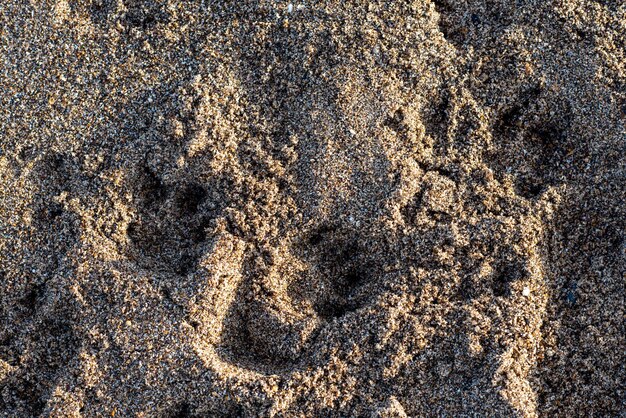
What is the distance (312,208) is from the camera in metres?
2.72

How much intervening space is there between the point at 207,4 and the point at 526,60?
1.42 m

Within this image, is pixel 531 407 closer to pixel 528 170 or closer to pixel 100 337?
pixel 528 170

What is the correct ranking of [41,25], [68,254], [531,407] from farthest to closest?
[41,25]
[68,254]
[531,407]

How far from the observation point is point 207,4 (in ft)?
9.43

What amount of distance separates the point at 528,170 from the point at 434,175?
0.41 m

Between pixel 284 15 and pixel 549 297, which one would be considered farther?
pixel 284 15

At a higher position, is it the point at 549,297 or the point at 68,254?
the point at 549,297

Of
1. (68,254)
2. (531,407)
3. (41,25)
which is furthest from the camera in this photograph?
(41,25)

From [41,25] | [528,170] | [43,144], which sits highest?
[528,170]

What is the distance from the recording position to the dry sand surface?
8.41ft

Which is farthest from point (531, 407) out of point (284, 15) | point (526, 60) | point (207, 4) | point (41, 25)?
point (41, 25)

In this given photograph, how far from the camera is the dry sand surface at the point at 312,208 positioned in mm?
2562

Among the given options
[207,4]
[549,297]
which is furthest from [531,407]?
[207,4]

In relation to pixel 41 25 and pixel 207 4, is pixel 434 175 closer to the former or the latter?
pixel 207 4
